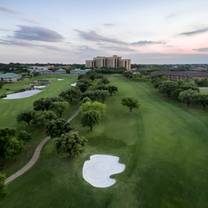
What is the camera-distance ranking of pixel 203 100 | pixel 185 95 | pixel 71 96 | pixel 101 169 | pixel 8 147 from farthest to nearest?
pixel 71 96 → pixel 185 95 → pixel 203 100 → pixel 101 169 → pixel 8 147

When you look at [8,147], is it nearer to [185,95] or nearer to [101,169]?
[101,169]

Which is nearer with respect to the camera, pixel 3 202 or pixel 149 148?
pixel 3 202

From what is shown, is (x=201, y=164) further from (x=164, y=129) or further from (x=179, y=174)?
(x=164, y=129)

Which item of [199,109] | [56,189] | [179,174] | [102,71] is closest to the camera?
[56,189]

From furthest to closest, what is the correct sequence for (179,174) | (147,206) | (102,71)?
(102,71), (179,174), (147,206)

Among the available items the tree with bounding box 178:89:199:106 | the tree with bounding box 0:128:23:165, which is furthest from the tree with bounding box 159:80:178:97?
the tree with bounding box 0:128:23:165

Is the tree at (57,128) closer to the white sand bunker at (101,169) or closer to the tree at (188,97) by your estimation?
→ the white sand bunker at (101,169)

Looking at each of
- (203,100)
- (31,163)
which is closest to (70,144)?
(31,163)

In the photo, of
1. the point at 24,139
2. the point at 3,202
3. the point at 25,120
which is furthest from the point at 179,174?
the point at 25,120
